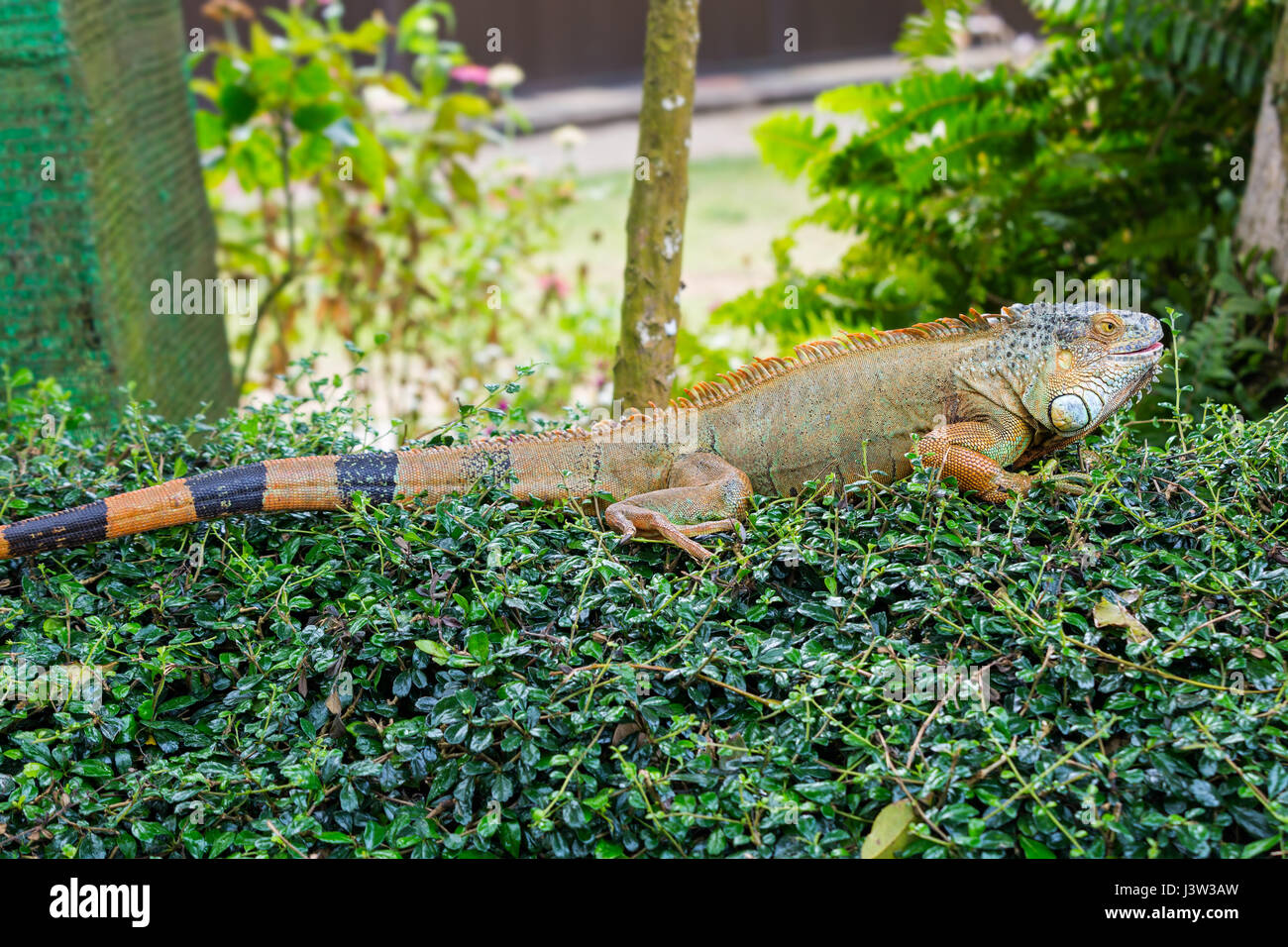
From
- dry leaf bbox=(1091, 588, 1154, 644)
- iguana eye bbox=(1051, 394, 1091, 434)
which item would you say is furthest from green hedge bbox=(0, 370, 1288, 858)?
iguana eye bbox=(1051, 394, 1091, 434)

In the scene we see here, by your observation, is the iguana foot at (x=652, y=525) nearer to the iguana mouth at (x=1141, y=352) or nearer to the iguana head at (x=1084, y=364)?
the iguana head at (x=1084, y=364)

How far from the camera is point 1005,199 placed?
5754mm

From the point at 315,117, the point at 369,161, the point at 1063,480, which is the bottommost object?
the point at 1063,480

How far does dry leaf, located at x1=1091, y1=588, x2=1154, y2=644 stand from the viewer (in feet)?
8.39

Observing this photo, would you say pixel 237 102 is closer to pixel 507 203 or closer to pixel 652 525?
Answer: pixel 507 203

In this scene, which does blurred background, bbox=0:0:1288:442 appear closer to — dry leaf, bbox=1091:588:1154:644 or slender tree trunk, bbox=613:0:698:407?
slender tree trunk, bbox=613:0:698:407

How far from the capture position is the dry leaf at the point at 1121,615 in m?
2.56

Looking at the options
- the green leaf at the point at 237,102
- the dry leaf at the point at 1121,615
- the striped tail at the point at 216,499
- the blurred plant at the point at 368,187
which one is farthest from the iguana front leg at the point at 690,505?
the green leaf at the point at 237,102

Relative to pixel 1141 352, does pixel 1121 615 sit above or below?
below

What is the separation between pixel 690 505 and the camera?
3250 mm

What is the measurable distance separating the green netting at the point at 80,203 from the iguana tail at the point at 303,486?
1339 mm

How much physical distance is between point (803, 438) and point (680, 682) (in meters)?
1.13

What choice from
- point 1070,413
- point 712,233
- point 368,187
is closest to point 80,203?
point 368,187

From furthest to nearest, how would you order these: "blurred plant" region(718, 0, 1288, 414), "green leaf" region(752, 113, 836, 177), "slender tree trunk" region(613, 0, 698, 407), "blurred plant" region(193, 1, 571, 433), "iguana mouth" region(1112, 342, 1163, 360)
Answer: "blurred plant" region(193, 1, 571, 433) < "green leaf" region(752, 113, 836, 177) < "blurred plant" region(718, 0, 1288, 414) < "slender tree trunk" region(613, 0, 698, 407) < "iguana mouth" region(1112, 342, 1163, 360)
